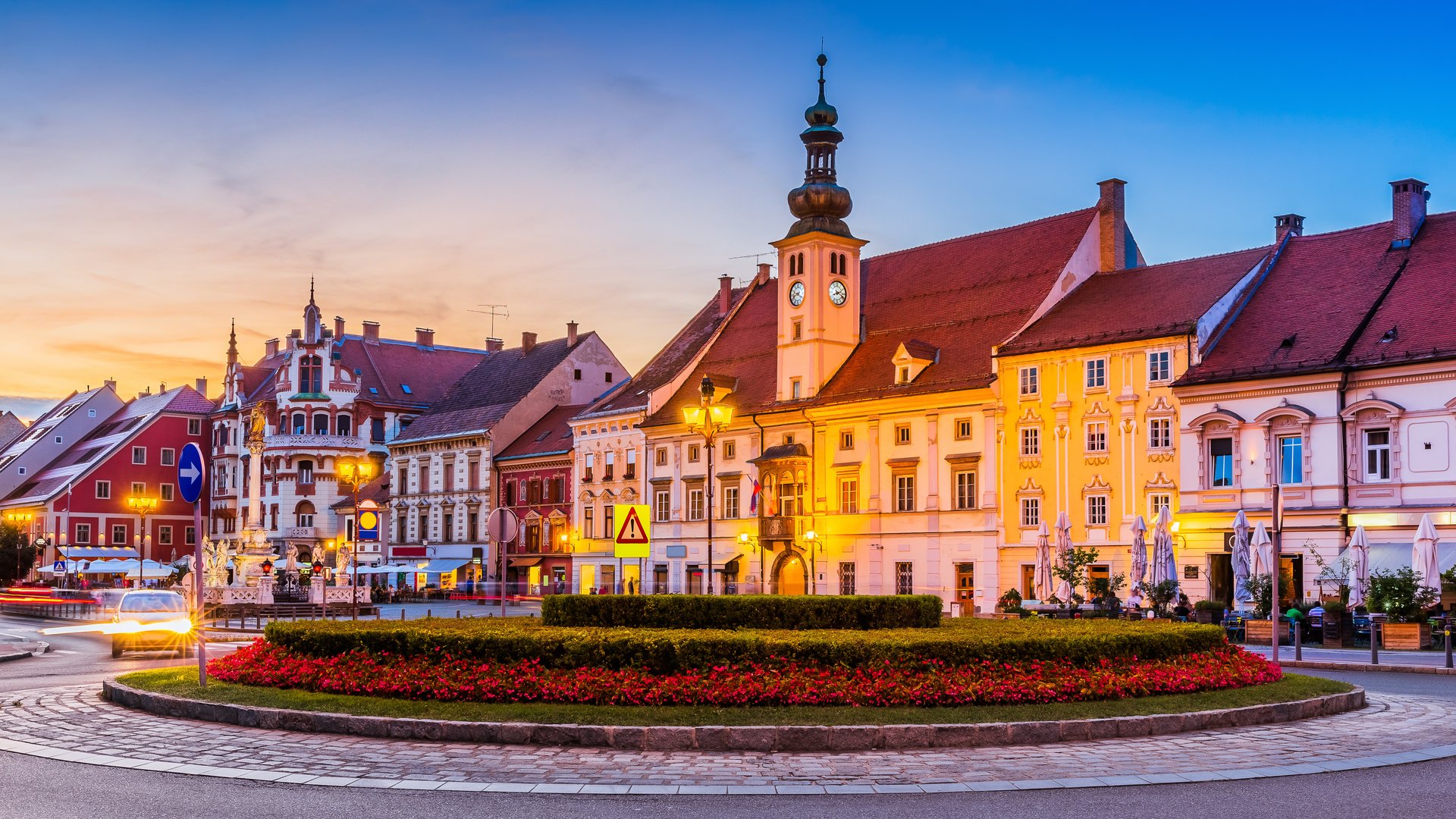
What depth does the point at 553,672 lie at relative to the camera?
60.4ft

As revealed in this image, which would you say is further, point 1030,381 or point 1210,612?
point 1030,381

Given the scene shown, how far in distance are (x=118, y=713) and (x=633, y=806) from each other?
30.6ft

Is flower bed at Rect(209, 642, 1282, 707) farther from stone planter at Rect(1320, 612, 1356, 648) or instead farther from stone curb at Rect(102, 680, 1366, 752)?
stone planter at Rect(1320, 612, 1356, 648)

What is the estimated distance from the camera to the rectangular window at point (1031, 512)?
191 feet

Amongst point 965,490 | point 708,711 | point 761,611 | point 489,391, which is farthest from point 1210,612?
point 489,391

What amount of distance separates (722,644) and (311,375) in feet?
302

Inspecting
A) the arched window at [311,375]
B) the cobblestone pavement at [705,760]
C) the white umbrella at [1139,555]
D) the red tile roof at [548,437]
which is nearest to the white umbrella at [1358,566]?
the white umbrella at [1139,555]

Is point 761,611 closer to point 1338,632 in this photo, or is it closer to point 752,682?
point 752,682

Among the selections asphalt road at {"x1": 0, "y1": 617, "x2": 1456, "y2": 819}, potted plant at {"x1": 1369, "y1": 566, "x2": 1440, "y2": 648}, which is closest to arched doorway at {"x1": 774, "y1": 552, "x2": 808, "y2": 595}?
potted plant at {"x1": 1369, "y1": 566, "x2": 1440, "y2": 648}

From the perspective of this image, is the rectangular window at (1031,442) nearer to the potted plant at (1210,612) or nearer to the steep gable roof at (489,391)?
the potted plant at (1210,612)

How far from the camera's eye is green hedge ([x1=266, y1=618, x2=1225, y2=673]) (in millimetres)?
18297

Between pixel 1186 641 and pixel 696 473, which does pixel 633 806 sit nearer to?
pixel 1186 641

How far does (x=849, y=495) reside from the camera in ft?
218

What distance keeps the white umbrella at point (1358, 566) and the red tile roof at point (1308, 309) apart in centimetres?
969
